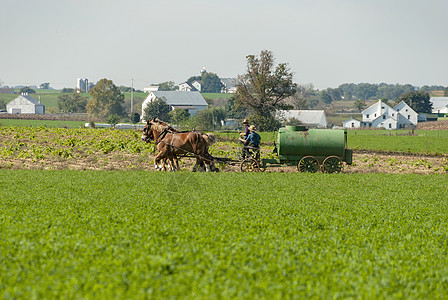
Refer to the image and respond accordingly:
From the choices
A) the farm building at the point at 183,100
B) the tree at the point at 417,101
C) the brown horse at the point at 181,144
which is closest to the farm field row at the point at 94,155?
the brown horse at the point at 181,144

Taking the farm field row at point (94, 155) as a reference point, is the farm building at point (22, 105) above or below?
above

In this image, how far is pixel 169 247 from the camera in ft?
31.6

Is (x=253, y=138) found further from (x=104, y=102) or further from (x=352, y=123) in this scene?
(x=352, y=123)

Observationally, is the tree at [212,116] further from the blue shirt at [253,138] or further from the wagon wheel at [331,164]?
the wagon wheel at [331,164]

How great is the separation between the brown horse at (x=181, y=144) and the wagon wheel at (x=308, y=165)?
4240 millimetres

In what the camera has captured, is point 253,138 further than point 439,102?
No

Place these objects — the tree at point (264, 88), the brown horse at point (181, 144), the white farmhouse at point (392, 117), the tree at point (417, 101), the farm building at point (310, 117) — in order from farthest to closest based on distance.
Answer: the tree at point (417, 101)
the white farmhouse at point (392, 117)
the farm building at point (310, 117)
the tree at point (264, 88)
the brown horse at point (181, 144)

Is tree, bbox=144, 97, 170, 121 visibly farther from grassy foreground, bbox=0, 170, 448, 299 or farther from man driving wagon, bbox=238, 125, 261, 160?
grassy foreground, bbox=0, 170, 448, 299

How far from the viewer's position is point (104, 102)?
11281 cm

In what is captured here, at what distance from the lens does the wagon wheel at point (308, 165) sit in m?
23.6

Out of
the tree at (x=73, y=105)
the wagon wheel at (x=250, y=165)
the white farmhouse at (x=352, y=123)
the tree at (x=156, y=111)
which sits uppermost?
the tree at (x=73, y=105)

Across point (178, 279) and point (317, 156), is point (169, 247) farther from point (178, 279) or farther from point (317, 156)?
point (317, 156)

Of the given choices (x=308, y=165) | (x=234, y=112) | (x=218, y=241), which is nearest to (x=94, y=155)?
(x=308, y=165)

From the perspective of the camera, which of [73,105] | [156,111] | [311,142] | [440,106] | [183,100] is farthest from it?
[440,106]
